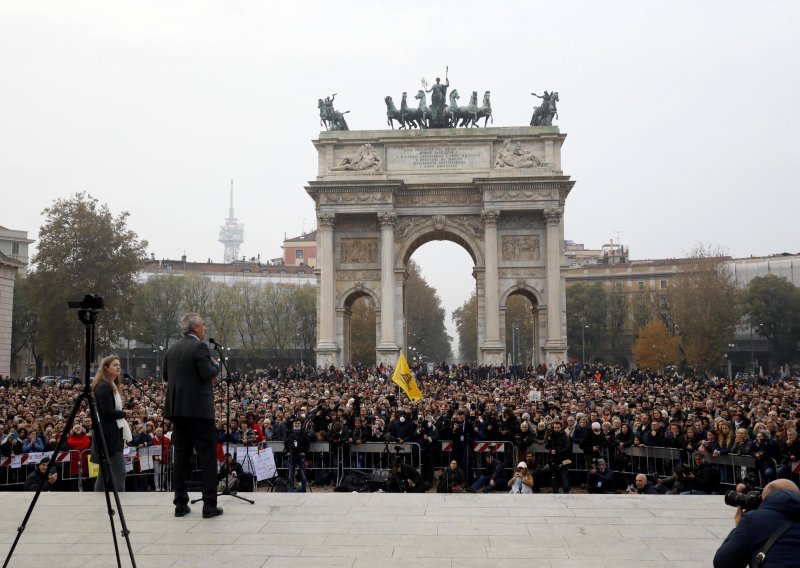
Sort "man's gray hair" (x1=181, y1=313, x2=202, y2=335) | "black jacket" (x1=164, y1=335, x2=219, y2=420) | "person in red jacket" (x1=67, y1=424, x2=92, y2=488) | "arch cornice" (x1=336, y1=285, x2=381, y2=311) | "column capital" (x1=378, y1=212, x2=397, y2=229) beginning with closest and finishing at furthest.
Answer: "black jacket" (x1=164, y1=335, x2=219, y2=420) → "man's gray hair" (x1=181, y1=313, x2=202, y2=335) → "person in red jacket" (x1=67, y1=424, x2=92, y2=488) → "column capital" (x1=378, y1=212, x2=397, y2=229) → "arch cornice" (x1=336, y1=285, x2=381, y2=311)

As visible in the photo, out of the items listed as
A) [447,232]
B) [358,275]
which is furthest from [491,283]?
[358,275]

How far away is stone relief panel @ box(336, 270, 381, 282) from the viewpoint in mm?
45469

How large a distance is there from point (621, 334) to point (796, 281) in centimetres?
1780

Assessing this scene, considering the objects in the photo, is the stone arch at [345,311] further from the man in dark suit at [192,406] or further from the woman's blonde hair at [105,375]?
the man in dark suit at [192,406]

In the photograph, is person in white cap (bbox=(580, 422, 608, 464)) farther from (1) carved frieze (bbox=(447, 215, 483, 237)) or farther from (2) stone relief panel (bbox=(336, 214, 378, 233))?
(2) stone relief panel (bbox=(336, 214, 378, 233))

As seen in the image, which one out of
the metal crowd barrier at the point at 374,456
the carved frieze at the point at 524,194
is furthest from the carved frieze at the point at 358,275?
the metal crowd barrier at the point at 374,456

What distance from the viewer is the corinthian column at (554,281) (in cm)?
4359

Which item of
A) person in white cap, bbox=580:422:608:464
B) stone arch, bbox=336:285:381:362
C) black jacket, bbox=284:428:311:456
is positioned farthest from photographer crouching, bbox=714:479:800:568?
stone arch, bbox=336:285:381:362

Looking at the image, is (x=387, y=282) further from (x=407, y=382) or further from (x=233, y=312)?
(x=233, y=312)

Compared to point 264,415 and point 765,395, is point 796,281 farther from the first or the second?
point 264,415

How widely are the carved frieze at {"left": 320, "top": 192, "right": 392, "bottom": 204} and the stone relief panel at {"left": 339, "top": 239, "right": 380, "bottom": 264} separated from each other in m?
2.50

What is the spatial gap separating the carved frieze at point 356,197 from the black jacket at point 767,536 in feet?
131

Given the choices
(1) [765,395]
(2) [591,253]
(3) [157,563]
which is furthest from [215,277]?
(3) [157,563]

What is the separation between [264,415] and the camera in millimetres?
18250
